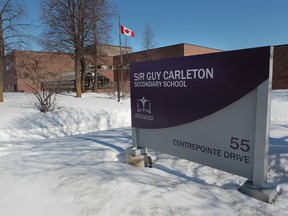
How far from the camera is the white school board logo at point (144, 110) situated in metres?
4.23

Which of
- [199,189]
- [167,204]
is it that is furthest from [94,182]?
[199,189]

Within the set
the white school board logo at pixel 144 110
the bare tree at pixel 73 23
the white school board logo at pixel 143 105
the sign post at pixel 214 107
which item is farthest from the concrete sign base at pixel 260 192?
the bare tree at pixel 73 23

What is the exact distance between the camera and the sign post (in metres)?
2.71

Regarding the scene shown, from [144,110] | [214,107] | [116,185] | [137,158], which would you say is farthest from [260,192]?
[144,110]

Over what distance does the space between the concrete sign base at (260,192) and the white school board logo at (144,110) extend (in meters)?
1.91

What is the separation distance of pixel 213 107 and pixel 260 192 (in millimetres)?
1202

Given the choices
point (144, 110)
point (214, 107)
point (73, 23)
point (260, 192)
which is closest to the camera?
point (260, 192)

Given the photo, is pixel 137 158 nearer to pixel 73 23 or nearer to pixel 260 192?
pixel 260 192

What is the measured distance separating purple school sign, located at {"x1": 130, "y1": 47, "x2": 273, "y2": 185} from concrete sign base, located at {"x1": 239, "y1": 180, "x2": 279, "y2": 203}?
112mm

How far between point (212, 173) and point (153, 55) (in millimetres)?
36420

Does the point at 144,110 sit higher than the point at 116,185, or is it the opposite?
the point at 144,110

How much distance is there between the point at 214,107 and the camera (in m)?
3.15

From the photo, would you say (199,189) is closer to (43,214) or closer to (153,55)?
(43,214)

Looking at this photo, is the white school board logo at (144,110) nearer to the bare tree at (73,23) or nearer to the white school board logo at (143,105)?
the white school board logo at (143,105)
